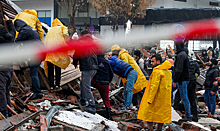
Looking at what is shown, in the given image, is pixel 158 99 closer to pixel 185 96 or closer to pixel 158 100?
pixel 158 100

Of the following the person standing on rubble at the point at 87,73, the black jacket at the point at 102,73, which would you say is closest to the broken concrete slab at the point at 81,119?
the person standing on rubble at the point at 87,73

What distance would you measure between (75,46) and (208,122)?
12.2 ft

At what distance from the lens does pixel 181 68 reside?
230 inches

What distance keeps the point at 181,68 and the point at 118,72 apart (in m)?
1.56

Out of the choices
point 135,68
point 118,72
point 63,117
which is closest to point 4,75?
point 63,117

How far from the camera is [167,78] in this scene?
15.5ft

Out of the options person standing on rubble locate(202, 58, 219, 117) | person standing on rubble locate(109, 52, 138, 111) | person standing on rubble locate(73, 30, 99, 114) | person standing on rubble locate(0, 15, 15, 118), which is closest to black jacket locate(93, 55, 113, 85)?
person standing on rubble locate(73, 30, 99, 114)

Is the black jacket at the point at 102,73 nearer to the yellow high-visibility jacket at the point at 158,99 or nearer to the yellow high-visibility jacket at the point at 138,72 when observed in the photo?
the yellow high-visibility jacket at the point at 158,99

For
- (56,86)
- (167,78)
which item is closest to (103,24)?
(56,86)

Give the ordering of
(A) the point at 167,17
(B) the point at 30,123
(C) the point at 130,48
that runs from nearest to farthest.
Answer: (B) the point at 30,123
(C) the point at 130,48
(A) the point at 167,17

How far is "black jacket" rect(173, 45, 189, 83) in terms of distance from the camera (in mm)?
5805

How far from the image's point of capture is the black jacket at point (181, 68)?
5805 millimetres

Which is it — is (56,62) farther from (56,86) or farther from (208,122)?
(208,122)

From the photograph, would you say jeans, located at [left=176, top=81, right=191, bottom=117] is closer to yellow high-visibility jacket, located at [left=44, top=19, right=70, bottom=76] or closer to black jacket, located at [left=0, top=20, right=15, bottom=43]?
yellow high-visibility jacket, located at [left=44, top=19, right=70, bottom=76]
